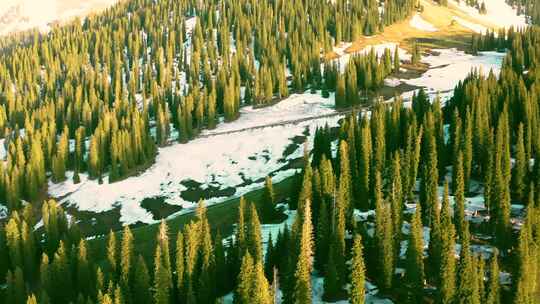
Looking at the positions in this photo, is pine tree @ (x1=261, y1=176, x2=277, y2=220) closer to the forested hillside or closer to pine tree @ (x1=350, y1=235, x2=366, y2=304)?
pine tree @ (x1=350, y1=235, x2=366, y2=304)

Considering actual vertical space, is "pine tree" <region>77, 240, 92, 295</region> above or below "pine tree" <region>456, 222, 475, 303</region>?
below

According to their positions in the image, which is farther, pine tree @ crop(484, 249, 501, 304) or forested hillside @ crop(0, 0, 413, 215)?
forested hillside @ crop(0, 0, 413, 215)

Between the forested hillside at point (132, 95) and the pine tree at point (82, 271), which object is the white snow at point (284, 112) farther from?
the pine tree at point (82, 271)

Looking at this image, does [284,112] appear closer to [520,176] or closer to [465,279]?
[520,176]

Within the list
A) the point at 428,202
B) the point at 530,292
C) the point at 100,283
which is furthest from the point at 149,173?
the point at 530,292

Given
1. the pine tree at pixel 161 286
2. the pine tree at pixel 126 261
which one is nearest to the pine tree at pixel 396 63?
the pine tree at pixel 126 261

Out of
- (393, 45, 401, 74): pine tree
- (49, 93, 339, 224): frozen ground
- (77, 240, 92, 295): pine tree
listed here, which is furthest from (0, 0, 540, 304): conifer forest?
(393, 45, 401, 74): pine tree

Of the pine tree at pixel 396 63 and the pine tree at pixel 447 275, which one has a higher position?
the pine tree at pixel 396 63

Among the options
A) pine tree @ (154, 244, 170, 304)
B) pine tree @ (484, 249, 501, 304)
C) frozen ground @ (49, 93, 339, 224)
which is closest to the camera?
pine tree @ (484, 249, 501, 304)
